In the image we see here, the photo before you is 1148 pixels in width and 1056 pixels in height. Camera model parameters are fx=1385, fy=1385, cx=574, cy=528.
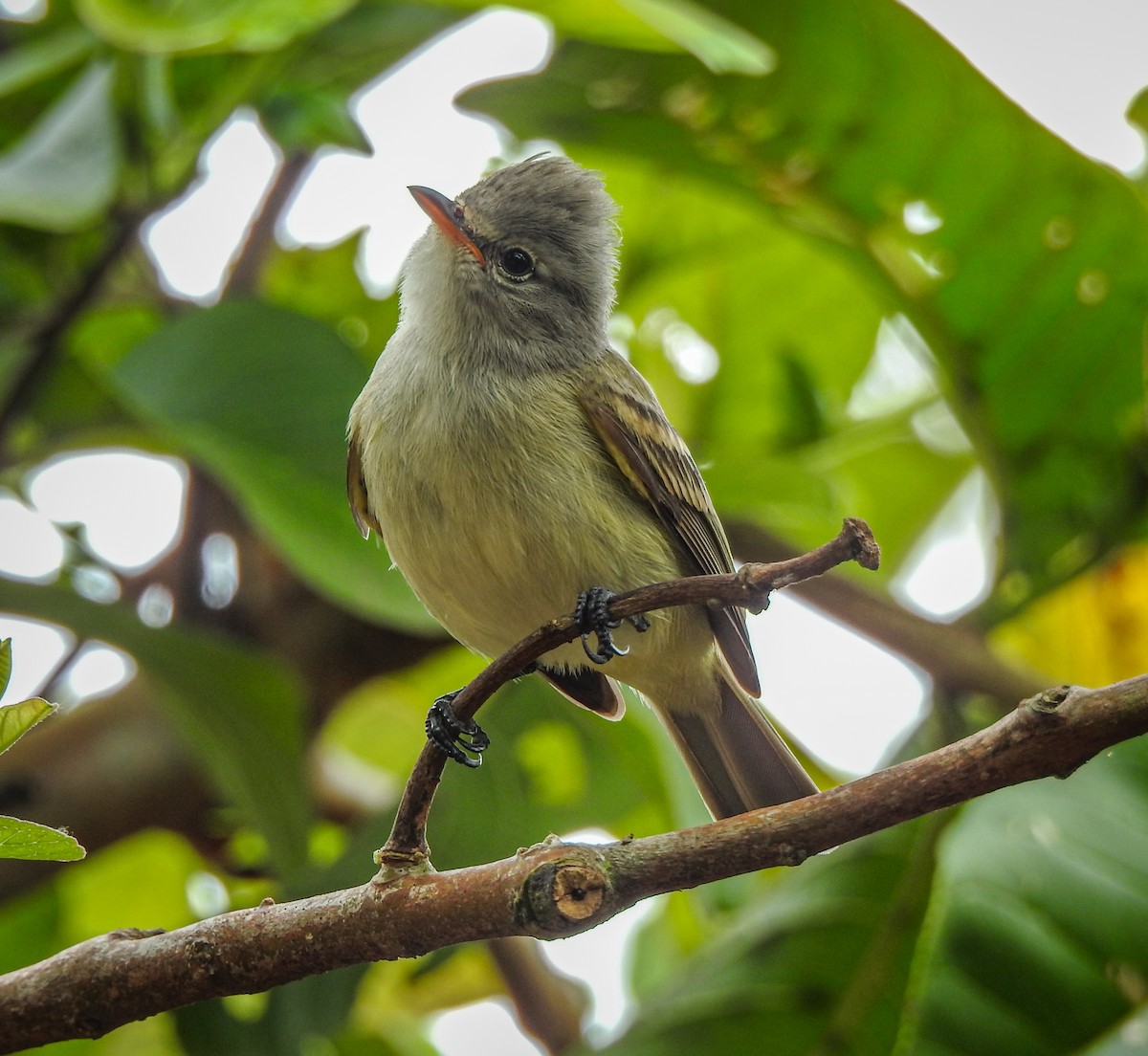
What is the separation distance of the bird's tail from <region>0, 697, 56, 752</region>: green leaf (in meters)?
1.49

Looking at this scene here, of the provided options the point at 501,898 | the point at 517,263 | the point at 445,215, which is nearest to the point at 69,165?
the point at 445,215

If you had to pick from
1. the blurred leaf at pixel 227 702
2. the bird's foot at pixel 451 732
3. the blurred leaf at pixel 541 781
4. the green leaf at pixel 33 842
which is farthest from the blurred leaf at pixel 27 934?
the green leaf at pixel 33 842

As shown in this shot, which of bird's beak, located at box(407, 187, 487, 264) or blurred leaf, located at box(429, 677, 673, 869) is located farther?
blurred leaf, located at box(429, 677, 673, 869)

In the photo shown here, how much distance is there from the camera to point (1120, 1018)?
2.45m

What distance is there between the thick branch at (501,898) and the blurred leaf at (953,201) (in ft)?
6.44

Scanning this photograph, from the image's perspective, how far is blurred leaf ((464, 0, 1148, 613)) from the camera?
9.90 feet

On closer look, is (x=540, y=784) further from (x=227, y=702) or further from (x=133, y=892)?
(x=133, y=892)

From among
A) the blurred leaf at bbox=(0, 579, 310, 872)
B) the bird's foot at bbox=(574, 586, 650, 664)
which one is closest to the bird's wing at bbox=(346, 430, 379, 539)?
the blurred leaf at bbox=(0, 579, 310, 872)

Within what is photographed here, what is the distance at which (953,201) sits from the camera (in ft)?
10.2

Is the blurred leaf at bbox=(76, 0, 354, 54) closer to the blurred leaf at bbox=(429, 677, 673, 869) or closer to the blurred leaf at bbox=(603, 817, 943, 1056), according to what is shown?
the blurred leaf at bbox=(429, 677, 673, 869)

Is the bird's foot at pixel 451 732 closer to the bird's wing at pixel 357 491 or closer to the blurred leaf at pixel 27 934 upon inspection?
the bird's wing at pixel 357 491

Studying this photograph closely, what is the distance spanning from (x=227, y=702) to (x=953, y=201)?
Result: 1.92 m

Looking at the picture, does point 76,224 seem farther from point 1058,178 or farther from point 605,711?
point 1058,178

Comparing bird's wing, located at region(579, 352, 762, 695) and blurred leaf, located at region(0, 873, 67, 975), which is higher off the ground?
blurred leaf, located at region(0, 873, 67, 975)
